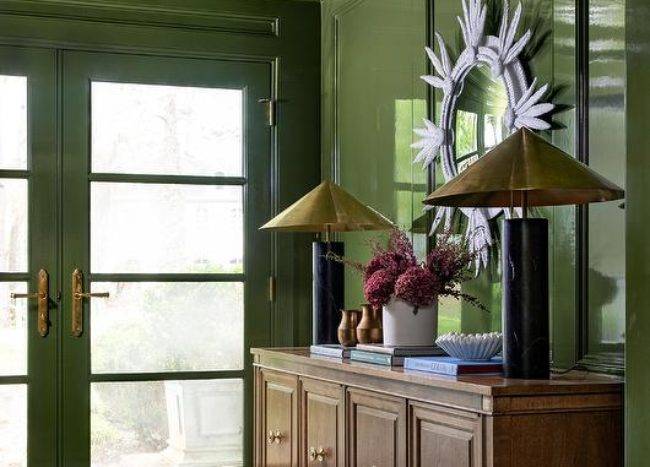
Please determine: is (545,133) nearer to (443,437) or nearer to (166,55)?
(443,437)

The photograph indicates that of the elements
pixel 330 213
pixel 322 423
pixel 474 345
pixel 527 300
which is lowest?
pixel 322 423

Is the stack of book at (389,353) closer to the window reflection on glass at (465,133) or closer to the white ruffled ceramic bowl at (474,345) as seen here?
the white ruffled ceramic bowl at (474,345)

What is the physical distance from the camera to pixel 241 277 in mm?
5398

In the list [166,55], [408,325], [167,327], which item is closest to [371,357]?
[408,325]

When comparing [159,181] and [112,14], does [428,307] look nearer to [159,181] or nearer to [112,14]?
[159,181]

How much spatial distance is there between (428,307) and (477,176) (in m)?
0.76


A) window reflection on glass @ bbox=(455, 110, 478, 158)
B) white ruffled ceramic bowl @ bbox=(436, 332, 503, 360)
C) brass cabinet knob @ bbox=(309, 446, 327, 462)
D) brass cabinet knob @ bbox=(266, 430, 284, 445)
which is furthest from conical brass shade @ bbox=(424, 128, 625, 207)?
brass cabinet knob @ bbox=(266, 430, 284, 445)

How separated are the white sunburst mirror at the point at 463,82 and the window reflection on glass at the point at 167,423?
5.53ft

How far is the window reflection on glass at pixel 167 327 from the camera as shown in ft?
17.1

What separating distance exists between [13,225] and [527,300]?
9.46 feet

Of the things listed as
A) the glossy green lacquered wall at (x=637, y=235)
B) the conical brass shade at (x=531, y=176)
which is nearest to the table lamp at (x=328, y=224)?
the conical brass shade at (x=531, y=176)

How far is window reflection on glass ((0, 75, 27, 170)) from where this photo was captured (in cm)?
514

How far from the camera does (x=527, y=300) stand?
9.80 feet

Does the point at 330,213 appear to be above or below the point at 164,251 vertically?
above
